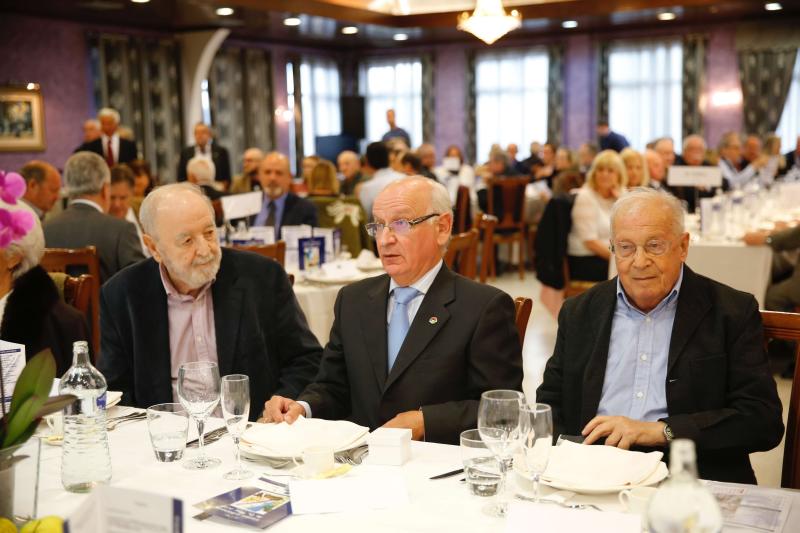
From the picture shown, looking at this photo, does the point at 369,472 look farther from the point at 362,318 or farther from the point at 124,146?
the point at 124,146

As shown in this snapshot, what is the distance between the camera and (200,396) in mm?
1919

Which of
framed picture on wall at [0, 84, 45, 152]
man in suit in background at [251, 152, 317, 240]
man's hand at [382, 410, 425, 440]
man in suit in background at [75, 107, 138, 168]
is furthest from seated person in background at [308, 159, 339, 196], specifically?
framed picture on wall at [0, 84, 45, 152]

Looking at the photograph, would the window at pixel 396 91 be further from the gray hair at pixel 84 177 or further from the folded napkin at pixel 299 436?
the folded napkin at pixel 299 436

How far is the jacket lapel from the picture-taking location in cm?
245

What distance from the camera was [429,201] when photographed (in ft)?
8.46

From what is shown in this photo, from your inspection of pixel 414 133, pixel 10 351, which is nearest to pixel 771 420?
pixel 10 351

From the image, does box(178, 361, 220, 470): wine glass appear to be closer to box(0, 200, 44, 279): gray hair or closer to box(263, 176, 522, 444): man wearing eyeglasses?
box(263, 176, 522, 444): man wearing eyeglasses

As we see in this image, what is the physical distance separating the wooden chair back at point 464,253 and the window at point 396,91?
39.8 feet

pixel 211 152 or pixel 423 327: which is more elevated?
pixel 211 152

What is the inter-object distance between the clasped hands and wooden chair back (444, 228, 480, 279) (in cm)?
192

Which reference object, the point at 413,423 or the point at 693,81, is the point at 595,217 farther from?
the point at 693,81

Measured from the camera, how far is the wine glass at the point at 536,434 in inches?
61.9

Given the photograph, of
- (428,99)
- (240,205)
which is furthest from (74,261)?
(428,99)

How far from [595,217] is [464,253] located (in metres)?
1.66
